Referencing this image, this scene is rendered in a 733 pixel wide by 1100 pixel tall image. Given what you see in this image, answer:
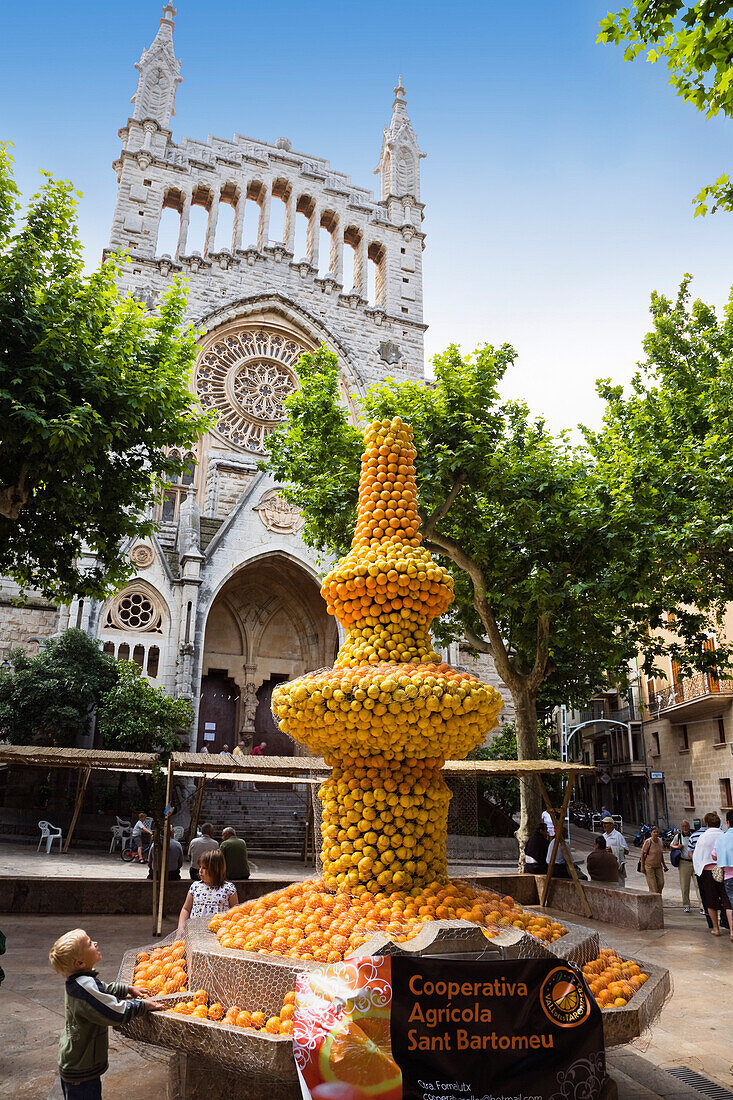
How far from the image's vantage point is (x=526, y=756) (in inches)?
527

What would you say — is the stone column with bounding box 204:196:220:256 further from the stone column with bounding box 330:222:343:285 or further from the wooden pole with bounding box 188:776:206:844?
the wooden pole with bounding box 188:776:206:844

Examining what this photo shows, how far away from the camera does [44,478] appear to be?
32.1 feet

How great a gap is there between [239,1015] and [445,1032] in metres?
1.05

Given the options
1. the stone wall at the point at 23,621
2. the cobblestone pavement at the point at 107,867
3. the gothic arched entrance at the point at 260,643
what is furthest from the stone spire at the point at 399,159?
the cobblestone pavement at the point at 107,867

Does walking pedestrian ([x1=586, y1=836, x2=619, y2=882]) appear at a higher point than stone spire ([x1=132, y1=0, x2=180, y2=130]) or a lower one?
lower

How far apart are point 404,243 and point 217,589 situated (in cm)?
1823

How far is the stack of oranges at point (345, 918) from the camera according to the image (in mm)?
3990

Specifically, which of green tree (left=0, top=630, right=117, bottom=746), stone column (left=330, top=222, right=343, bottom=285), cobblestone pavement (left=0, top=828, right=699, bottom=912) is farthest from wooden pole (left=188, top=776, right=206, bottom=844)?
stone column (left=330, top=222, right=343, bottom=285)

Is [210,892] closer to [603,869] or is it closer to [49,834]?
[603,869]

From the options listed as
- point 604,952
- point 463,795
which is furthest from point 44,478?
point 463,795

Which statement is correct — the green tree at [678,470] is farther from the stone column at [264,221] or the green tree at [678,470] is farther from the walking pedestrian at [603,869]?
the stone column at [264,221]

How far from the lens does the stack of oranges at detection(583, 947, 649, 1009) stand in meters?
3.98

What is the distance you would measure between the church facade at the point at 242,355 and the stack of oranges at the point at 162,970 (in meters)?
15.6

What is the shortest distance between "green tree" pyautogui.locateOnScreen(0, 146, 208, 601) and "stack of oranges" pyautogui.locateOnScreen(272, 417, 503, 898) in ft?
16.9
